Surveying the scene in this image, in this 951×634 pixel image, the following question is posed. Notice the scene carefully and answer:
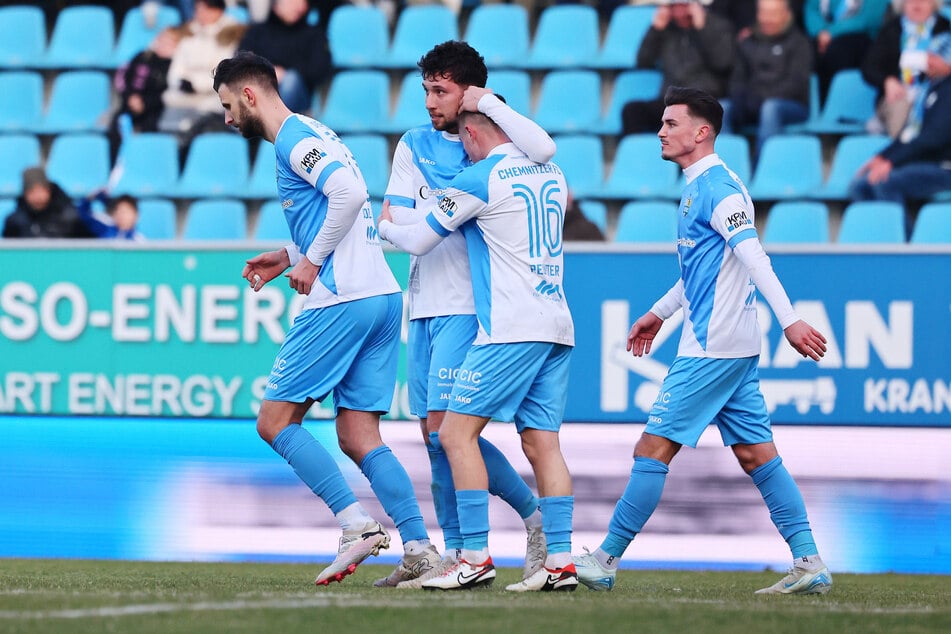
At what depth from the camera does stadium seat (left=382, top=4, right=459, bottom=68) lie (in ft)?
39.1

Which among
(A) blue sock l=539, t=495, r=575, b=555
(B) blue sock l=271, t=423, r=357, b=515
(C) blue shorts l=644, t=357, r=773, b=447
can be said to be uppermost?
(C) blue shorts l=644, t=357, r=773, b=447

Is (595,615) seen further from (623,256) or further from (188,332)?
(188,332)

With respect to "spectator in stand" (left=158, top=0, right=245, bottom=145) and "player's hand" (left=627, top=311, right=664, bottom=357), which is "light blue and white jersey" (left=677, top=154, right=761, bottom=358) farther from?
"spectator in stand" (left=158, top=0, right=245, bottom=145)

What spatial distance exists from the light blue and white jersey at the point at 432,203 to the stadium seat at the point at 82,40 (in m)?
7.53

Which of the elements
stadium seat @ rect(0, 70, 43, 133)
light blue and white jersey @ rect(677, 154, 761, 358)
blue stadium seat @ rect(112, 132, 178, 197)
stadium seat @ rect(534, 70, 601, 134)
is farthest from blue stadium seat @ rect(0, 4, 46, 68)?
light blue and white jersey @ rect(677, 154, 761, 358)

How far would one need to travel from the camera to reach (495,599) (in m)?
4.80

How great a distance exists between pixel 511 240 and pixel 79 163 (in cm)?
731

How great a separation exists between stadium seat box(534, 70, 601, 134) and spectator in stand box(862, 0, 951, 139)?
2056 millimetres

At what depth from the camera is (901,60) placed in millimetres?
10398

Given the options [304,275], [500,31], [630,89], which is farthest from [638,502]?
[500,31]

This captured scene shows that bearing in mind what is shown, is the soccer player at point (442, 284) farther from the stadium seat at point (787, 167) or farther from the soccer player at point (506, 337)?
the stadium seat at point (787, 167)

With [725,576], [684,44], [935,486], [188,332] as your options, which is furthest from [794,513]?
[684,44]

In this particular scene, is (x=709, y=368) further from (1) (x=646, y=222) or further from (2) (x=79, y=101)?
(2) (x=79, y=101)

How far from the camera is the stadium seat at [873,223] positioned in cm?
958
